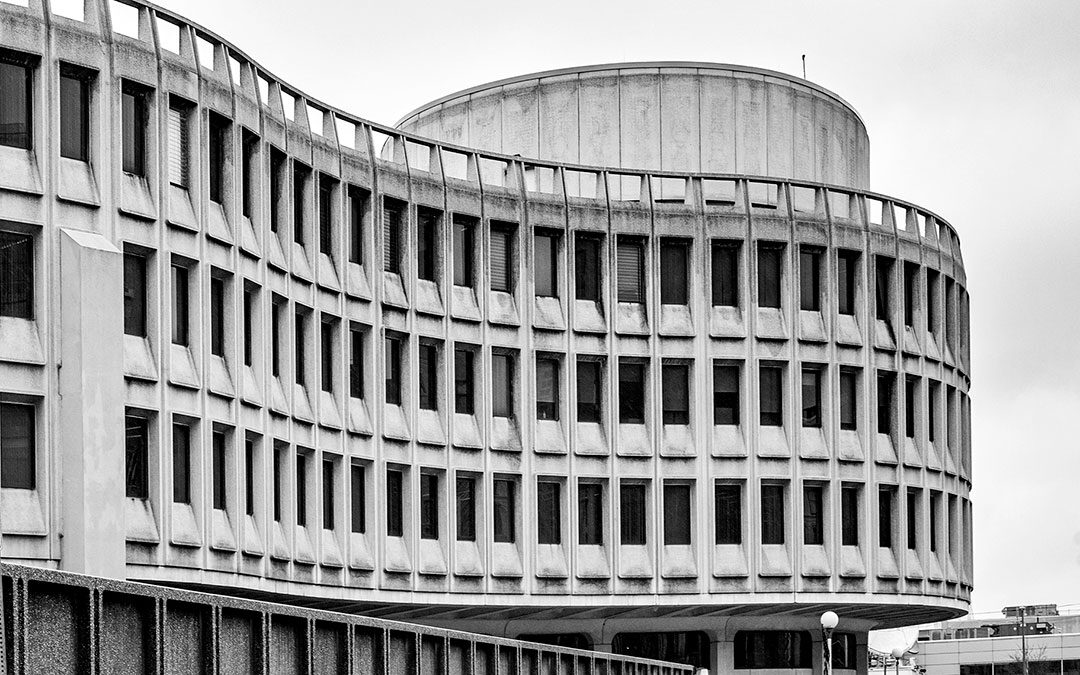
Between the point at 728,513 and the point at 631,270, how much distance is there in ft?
26.9

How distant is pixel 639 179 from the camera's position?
6372cm

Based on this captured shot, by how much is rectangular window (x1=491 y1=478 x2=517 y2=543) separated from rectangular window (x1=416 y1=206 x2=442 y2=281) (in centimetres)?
659

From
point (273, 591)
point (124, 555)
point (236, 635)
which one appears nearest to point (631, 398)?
point (273, 591)

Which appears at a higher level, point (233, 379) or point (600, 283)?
point (600, 283)

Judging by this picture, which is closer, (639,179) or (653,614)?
(653,614)

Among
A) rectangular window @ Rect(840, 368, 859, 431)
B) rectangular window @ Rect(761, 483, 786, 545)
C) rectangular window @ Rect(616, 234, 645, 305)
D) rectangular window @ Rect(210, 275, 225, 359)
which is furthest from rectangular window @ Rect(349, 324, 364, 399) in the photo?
rectangular window @ Rect(840, 368, 859, 431)

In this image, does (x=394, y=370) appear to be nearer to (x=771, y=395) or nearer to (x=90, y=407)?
(x=771, y=395)

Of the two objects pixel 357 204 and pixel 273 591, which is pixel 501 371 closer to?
pixel 357 204

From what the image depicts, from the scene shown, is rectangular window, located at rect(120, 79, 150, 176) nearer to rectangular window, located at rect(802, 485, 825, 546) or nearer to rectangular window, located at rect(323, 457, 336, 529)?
rectangular window, located at rect(323, 457, 336, 529)

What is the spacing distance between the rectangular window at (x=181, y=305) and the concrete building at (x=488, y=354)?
0.32 ft

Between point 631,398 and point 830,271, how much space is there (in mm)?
7838

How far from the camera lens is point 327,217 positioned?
4869cm

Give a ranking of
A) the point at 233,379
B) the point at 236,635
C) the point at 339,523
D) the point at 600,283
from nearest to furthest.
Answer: the point at 236,635 → the point at 233,379 → the point at 339,523 → the point at 600,283

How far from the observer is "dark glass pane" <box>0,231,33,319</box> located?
36.4 meters
